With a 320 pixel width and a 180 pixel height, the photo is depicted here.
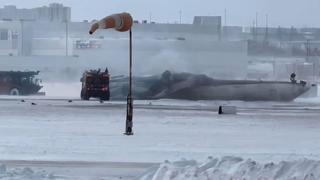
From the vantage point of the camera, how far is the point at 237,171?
437 inches

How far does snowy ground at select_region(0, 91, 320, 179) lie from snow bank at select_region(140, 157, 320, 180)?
1.80m

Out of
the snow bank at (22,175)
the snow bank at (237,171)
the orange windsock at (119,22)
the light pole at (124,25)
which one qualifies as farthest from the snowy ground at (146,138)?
the orange windsock at (119,22)

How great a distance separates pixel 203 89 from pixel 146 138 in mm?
34721

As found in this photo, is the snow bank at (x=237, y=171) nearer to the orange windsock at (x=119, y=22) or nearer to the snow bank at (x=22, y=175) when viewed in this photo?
the snow bank at (x=22, y=175)

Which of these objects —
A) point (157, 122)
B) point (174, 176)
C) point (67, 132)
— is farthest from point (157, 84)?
point (174, 176)

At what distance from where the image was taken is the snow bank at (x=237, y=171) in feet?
35.3

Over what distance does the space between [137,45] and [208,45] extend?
8009 mm

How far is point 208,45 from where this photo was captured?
83625mm

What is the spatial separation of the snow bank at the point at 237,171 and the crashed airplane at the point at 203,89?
144 ft

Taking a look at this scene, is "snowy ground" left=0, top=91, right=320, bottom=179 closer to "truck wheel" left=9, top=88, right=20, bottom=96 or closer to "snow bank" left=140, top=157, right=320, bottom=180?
"snow bank" left=140, top=157, right=320, bottom=180

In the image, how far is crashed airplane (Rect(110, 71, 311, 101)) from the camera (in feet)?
184

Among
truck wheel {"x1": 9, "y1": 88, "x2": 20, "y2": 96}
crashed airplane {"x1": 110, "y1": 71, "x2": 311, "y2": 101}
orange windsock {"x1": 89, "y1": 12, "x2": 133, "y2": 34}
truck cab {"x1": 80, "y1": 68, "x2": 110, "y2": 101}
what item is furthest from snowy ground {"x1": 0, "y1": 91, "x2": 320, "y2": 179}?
truck wheel {"x1": 9, "y1": 88, "x2": 20, "y2": 96}

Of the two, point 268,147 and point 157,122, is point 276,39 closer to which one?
point 157,122

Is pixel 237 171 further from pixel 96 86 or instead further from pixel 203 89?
pixel 203 89
